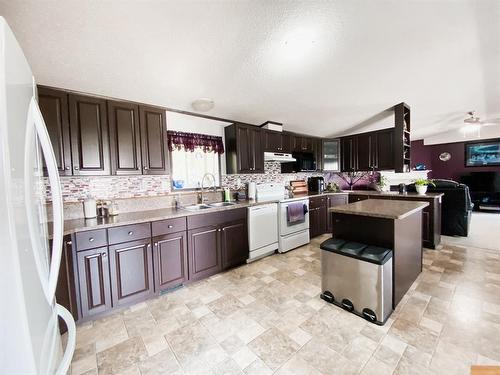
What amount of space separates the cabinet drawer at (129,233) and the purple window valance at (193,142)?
1.26m

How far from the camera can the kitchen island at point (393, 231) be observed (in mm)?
1855

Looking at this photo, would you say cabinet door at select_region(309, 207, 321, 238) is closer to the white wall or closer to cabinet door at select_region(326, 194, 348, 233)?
cabinet door at select_region(326, 194, 348, 233)

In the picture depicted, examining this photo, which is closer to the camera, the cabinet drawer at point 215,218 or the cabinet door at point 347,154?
the cabinet drawer at point 215,218

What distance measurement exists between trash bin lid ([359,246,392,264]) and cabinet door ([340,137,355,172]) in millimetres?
3498

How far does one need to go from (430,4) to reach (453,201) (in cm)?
365

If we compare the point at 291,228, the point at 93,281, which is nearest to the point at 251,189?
the point at 291,228

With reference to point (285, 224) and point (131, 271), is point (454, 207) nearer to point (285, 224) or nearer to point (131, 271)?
point (285, 224)

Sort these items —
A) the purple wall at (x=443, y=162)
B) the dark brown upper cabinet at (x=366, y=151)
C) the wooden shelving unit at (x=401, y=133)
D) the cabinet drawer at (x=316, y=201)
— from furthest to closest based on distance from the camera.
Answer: the purple wall at (x=443, y=162) < the dark brown upper cabinet at (x=366, y=151) < the cabinet drawer at (x=316, y=201) < the wooden shelving unit at (x=401, y=133)

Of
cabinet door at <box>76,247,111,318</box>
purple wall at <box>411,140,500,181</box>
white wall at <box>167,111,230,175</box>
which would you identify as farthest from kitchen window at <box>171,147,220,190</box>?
purple wall at <box>411,140,500,181</box>

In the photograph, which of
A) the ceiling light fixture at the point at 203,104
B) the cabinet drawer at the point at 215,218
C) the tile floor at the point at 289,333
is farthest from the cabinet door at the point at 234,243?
the ceiling light fixture at the point at 203,104

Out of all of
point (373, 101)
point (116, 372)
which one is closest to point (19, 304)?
point (116, 372)

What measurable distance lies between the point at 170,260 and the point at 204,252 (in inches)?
16.2

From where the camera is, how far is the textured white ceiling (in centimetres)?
146

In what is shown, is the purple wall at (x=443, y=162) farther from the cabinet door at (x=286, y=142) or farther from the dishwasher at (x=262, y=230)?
the dishwasher at (x=262, y=230)
